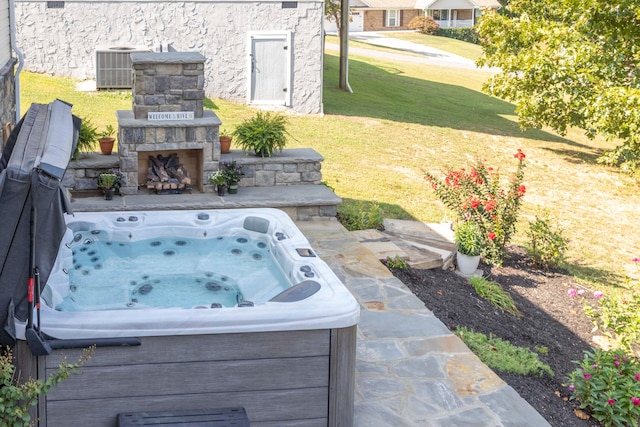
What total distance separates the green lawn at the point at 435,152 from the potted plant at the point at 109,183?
338 cm

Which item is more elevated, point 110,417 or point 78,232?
point 78,232

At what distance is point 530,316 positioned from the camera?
8.18m

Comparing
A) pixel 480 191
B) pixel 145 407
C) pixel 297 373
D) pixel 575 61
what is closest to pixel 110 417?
pixel 145 407

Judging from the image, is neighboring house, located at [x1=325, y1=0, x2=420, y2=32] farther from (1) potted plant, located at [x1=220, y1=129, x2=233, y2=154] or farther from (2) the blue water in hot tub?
(2) the blue water in hot tub

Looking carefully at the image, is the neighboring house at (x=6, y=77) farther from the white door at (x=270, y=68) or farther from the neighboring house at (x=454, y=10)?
the neighboring house at (x=454, y=10)

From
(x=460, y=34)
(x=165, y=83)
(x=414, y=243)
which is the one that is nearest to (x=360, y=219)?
(x=414, y=243)

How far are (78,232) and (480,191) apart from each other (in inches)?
177

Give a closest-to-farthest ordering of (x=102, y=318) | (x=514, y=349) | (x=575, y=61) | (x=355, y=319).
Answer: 1. (x=102, y=318)
2. (x=355, y=319)
3. (x=514, y=349)
4. (x=575, y=61)

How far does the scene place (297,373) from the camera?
5113mm

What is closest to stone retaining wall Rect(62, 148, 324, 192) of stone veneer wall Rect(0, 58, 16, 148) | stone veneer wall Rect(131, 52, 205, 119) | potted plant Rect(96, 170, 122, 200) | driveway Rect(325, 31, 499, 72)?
potted plant Rect(96, 170, 122, 200)

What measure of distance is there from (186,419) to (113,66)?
1273cm

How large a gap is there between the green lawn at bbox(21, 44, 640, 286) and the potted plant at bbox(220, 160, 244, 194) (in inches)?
89.9

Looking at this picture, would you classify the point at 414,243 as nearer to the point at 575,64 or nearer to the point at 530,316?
the point at 530,316

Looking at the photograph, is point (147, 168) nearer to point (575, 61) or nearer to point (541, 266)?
point (541, 266)
